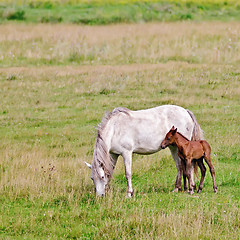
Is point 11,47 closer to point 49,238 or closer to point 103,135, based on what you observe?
point 103,135

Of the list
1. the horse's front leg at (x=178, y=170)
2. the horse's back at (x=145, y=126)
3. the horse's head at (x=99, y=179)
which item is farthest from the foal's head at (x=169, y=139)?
the horse's head at (x=99, y=179)

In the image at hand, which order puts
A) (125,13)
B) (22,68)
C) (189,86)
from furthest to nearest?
1. (125,13)
2. (22,68)
3. (189,86)

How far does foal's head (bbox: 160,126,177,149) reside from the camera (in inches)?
370

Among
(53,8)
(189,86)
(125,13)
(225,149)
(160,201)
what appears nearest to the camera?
(160,201)

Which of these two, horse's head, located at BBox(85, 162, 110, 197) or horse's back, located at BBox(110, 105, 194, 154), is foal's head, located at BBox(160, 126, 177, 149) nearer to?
horse's back, located at BBox(110, 105, 194, 154)

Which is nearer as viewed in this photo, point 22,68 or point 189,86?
point 189,86

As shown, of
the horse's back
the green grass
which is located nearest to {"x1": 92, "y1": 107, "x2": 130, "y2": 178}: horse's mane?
the horse's back

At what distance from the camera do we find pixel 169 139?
9453mm

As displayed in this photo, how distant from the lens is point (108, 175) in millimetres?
9500

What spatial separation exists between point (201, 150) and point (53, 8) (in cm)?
3350

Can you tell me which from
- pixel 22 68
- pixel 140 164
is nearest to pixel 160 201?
pixel 140 164

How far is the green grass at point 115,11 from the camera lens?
119ft

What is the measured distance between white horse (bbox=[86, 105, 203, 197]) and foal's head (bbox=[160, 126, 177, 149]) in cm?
46

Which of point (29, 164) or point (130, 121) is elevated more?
point (130, 121)
